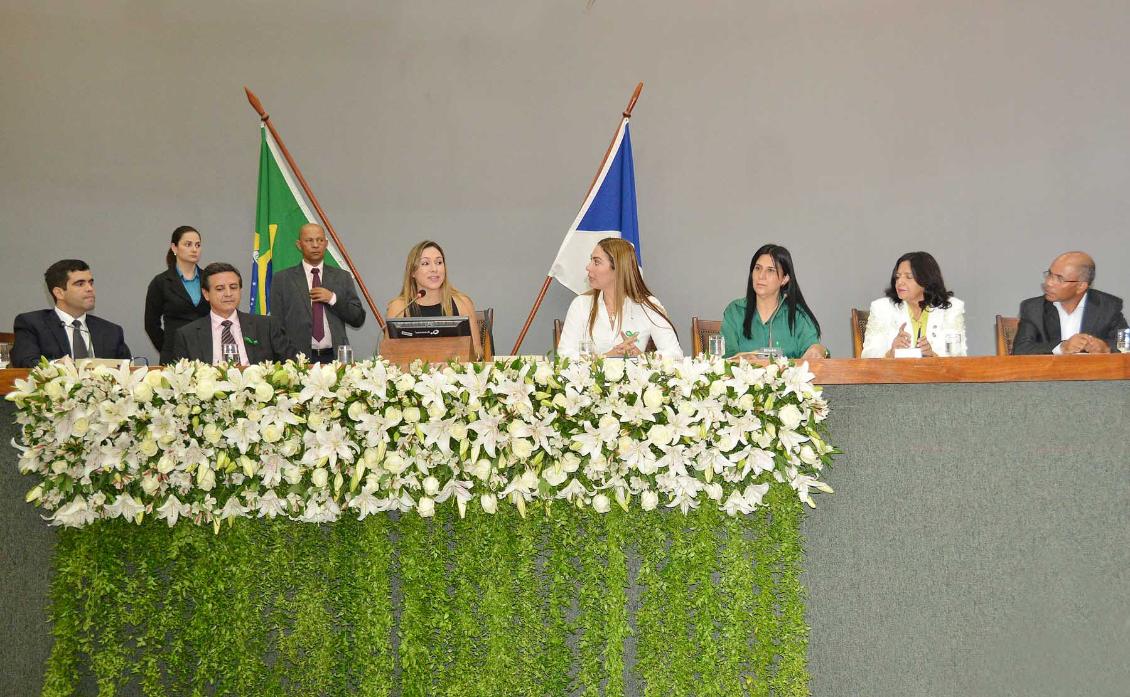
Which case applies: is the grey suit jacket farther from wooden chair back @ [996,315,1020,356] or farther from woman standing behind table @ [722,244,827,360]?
wooden chair back @ [996,315,1020,356]

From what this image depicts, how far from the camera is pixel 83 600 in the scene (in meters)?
2.28

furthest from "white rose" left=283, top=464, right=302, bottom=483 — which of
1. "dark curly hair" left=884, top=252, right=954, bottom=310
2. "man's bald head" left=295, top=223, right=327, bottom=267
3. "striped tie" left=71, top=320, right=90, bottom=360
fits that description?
"dark curly hair" left=884, top=252, right=954, bottom=310

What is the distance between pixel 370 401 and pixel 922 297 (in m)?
2.83

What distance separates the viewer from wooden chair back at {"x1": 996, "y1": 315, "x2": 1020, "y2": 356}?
14.5 feet

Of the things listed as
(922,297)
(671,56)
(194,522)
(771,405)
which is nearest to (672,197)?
(671,56)

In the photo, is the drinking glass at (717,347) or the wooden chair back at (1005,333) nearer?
the drinking glass at (717,347)

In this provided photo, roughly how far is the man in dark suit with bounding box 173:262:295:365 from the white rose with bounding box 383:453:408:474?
56.4 inches

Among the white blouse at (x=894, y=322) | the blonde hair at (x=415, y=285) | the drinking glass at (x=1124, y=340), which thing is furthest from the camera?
the blonde hair at (x=415, y=285)

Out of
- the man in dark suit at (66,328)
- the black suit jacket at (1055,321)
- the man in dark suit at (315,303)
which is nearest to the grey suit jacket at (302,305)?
the man in dark suit at (315,303)

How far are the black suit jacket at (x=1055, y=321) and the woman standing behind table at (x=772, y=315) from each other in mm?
1123

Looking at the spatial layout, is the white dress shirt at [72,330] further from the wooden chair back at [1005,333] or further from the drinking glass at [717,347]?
the wooden chair back at [1005,333]

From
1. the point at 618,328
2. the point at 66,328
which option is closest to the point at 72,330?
the point at 66,328

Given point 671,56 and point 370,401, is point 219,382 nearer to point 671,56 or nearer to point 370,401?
point 370,401

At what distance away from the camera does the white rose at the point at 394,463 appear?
212cm
